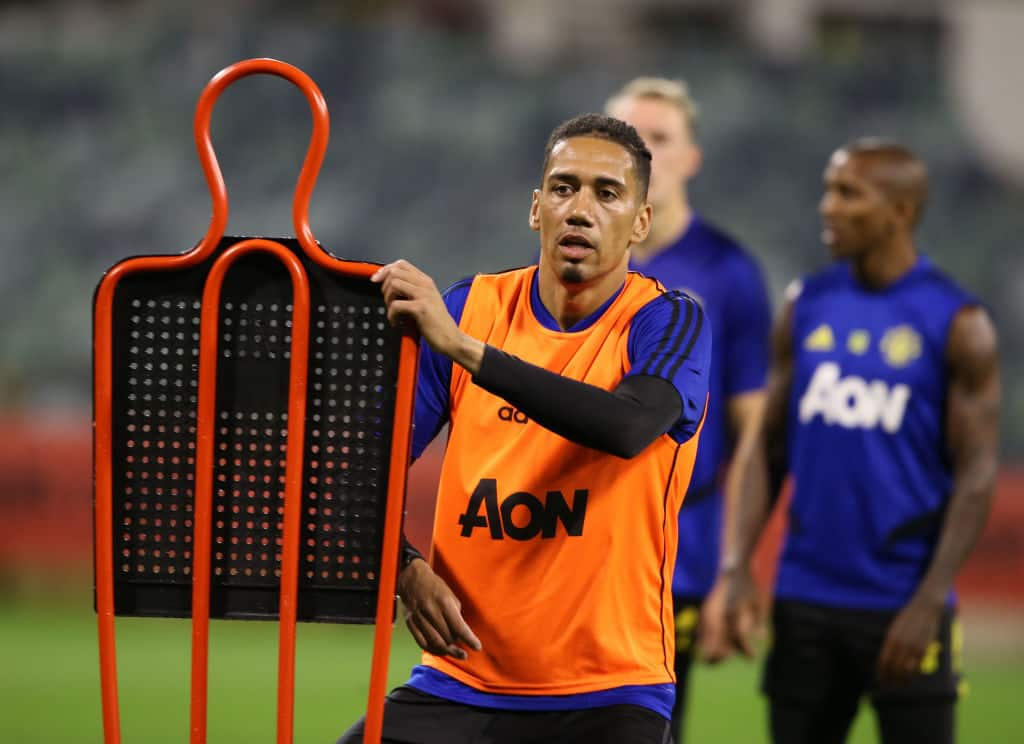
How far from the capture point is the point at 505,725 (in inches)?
109

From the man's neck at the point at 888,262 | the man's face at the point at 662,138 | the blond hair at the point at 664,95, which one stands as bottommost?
the man's neck at the point at 888,262

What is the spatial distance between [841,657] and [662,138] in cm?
163

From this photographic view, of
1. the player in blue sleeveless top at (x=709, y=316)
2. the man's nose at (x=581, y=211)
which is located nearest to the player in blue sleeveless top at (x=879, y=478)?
the player in blue sleeveless top at (x=709, y=316)

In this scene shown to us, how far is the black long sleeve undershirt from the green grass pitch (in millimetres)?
4555

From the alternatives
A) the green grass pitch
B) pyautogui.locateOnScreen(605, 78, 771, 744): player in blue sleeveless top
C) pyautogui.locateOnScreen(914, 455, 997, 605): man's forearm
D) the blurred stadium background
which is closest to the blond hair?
pyautogui.locateOnScreen(605, 78, 771, 744): player in blue sleeveless top

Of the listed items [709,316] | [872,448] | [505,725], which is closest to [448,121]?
[709,316]

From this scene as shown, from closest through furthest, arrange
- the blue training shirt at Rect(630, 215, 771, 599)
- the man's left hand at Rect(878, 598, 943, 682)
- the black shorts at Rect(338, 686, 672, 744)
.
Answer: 1. the black shorts at Rect(338, 686, 672, 744)
2. the man's left hand at Rect(878, 598, 943, 682)
3. the blue training shirt at Rect(630, 215, 771, 599)

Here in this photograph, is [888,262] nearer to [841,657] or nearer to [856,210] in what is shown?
[856,210]

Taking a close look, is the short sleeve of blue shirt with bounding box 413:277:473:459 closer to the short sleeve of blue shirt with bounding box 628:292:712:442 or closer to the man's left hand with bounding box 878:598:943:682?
the short sleeve of blue shirt with bounding box 628:292:712:442

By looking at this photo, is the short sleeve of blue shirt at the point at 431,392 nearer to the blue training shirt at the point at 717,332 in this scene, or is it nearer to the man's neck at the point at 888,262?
the blue training shirt at the point at 717,332

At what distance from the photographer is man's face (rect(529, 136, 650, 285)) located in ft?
9.29

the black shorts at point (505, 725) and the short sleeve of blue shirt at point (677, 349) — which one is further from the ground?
the short sleeve of blue shirt at point (677, 349)

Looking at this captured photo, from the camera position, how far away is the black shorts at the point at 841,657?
13.8 feet

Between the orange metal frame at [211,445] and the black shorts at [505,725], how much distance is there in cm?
37
